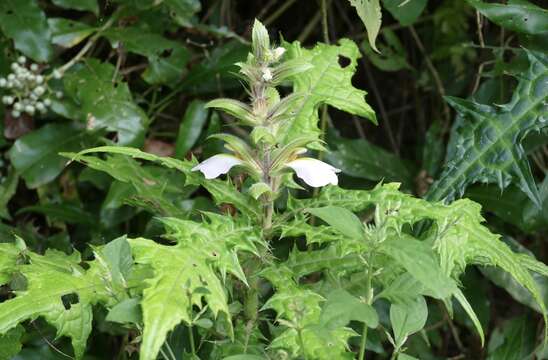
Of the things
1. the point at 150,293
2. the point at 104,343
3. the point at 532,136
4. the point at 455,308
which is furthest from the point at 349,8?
the point at 150,293

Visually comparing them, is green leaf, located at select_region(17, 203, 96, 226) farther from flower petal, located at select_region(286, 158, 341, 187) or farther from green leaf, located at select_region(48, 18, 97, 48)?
flower petal, located at select_region(286, 158, 341, 187)

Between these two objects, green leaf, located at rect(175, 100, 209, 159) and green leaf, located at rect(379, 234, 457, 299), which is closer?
green leaf, located at rect(379, 234, 457, 299)

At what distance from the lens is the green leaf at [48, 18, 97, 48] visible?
7.91ft

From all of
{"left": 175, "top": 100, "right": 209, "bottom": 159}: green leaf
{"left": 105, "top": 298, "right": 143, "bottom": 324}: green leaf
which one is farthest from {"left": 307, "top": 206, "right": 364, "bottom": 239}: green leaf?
{"left": 175, "top": 100, "right": 209, "bottom": 159}: green leaf

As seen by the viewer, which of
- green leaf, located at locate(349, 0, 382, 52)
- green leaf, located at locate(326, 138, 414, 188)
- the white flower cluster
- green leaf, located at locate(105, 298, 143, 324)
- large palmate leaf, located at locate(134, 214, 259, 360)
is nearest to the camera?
large palmate leaf, located at locate(134, 214, 259, 360)

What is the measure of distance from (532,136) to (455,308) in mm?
585

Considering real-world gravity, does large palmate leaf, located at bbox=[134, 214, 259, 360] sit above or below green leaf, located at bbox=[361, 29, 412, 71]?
above

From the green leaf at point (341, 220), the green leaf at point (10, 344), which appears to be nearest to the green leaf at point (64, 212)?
the green leaf at point (10, 344)

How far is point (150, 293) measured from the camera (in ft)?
3.83

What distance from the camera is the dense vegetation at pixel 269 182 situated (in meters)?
1.37

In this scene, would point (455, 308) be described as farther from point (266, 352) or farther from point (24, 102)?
point (24, 102)

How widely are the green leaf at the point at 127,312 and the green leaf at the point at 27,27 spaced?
51.4 inches

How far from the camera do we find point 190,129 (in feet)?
7.80

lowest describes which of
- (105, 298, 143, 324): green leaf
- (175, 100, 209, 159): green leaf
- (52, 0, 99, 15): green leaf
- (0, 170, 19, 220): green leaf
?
(0, 170, 19, 220): green leaf
